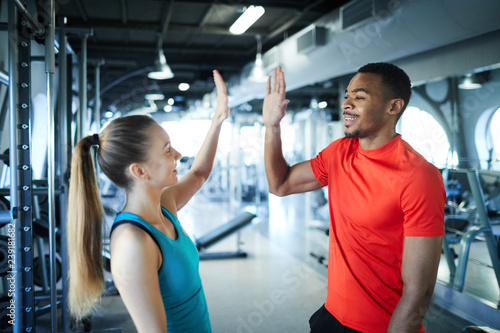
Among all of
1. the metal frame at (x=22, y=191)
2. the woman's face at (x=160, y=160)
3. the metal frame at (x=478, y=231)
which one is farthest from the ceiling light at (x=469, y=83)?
the metal frame at (x=22, y=191)

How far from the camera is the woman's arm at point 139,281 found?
3.05ft

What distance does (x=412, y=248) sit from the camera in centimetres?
119

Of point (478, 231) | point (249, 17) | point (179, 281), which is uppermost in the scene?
point (249, 17)

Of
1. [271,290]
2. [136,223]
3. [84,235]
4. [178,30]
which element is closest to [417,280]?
[136,223]

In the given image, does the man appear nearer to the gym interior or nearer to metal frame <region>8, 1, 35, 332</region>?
the gym interior

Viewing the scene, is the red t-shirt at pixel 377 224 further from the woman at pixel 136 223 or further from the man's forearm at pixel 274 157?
the woman at pixel 136 223

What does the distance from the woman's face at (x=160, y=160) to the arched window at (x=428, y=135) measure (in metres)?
4.04

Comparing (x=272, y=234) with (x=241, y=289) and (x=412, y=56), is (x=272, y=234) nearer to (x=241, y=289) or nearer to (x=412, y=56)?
(x=241, y=289)

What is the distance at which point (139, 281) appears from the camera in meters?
0.93

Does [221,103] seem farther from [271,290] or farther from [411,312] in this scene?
[271,290]

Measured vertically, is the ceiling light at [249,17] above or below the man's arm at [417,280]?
above

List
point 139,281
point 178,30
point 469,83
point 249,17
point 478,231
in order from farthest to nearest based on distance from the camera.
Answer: point 178,30 < point 249,17 < point 469,83 < point 478,231 < point 139,281

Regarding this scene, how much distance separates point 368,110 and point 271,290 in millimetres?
2904

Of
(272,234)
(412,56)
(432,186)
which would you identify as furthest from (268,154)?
(272,234)
